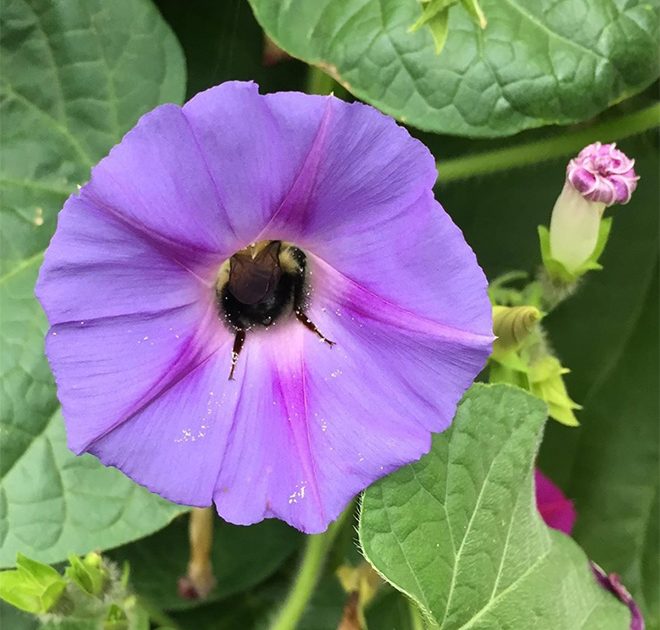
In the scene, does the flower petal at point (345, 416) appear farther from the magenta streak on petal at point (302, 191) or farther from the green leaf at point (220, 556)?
the green leaf at point (220, 556)

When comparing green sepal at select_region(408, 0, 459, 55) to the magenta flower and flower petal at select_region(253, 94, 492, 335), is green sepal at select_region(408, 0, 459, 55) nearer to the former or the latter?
flower petal at select_region(253, 94, 492, 335)

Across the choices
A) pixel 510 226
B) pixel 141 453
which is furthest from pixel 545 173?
pixel 141 453

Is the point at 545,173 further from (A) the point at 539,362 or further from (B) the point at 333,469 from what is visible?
(B) the point at 333,469

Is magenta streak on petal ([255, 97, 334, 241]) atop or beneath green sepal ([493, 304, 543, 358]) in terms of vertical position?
atop

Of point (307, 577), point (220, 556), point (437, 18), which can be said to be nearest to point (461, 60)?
point (437, 18)

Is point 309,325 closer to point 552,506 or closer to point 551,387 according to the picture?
point 551,387

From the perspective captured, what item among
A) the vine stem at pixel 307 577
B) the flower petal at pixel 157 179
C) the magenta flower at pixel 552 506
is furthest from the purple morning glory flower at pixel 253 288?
the magenta flower at pixel 552 506

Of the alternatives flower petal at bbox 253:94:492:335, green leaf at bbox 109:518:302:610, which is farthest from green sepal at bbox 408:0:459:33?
green leaf at bbox 109:518:302:610
